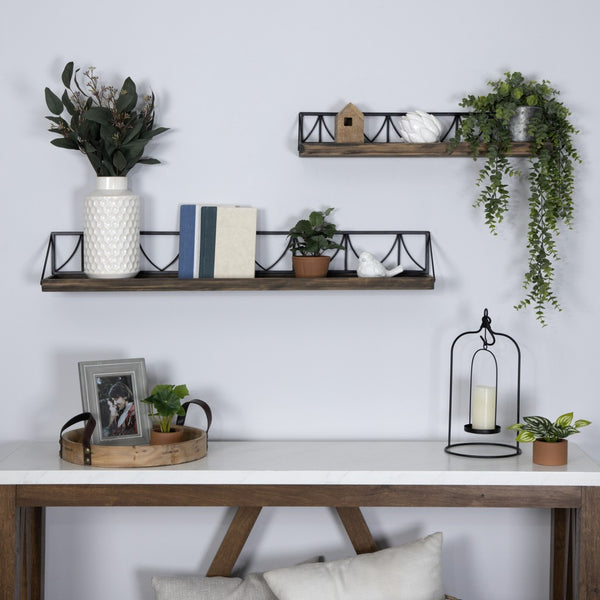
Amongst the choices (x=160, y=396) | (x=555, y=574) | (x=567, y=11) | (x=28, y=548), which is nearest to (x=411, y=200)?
(x=567, y=11)

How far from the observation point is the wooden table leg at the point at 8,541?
6.11ft

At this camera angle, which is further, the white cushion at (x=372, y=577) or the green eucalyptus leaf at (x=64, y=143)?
the green eucalyptus leaf at (x=64, y=143)

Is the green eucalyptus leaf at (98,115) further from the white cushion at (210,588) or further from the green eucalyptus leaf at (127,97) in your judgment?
the white cushion at (210,588)

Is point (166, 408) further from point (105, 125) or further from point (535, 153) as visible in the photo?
point (535, 153)

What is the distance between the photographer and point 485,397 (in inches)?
79.0

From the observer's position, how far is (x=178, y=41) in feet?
6.95

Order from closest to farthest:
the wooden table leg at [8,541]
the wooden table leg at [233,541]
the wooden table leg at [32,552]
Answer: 1. the wooden table leg at [8,541]
2. the wooden table leg at [32,552]
3. the wooden table leg at [233,541]

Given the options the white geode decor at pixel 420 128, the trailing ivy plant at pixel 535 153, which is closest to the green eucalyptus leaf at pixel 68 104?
the white geode decor at pixel 420 128

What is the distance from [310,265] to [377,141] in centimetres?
38

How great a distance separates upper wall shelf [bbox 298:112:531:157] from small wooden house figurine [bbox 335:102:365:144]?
0.03 m

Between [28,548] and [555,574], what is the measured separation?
4.22ft

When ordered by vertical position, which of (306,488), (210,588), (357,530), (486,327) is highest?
(486,327)

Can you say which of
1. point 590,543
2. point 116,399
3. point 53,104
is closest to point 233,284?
point 116,399

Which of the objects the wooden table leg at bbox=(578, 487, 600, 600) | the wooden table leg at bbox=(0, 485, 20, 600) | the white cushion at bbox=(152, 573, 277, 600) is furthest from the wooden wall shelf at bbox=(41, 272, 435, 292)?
the white cushion at bbox=(152, 573, 277, 600)
